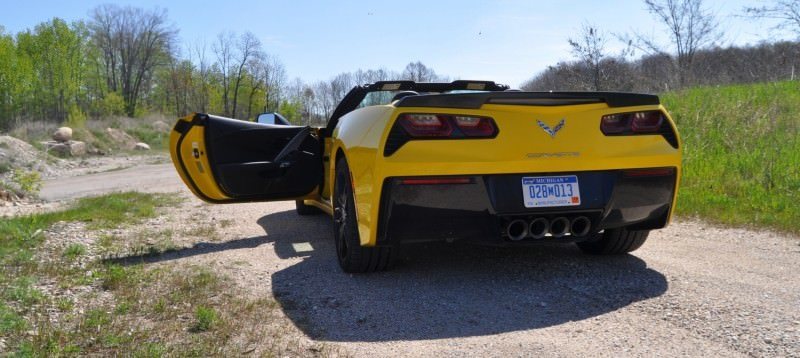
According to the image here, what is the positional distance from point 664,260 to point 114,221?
18.4ft

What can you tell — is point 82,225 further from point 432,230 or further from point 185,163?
point 432,230

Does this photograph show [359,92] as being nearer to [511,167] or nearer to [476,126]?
[476,126]

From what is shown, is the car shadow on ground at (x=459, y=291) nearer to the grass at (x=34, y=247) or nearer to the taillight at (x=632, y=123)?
the taillight at (x=632, y=123)

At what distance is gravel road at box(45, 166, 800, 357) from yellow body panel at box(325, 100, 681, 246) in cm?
54

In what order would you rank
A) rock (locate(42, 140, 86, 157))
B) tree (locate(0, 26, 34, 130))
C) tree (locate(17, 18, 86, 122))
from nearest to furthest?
rock (locate(42, 140, 86, 157))
tree (locate(0, 26, 34, 130))
tree (locate(17, 18, 86, 122))

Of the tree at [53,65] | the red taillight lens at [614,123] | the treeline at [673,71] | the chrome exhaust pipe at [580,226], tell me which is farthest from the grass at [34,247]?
the tree at [53,65]

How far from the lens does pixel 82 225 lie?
21.4 feet

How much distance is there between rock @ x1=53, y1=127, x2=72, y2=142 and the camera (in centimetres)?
2877

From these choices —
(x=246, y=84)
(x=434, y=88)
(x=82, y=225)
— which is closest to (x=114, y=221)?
(x=82, y=225)

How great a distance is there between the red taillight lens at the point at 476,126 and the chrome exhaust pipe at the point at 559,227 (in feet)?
2.06

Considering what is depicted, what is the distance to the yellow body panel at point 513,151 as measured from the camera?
131 inches

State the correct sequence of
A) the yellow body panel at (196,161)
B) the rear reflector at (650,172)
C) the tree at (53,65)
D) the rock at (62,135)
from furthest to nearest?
1. the tree at (53,65)
2. the rock at (62,135)
3. the yellow body panel at (196,161)
4. the rear reflector at (650,172)

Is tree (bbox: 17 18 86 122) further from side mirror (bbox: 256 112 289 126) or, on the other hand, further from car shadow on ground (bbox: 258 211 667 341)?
car shadow on ground (bbox: 258 211 667 341)

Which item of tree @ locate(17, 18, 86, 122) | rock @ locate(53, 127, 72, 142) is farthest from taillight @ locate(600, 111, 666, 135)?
tree @ locate(17, 18, 86, 122)
